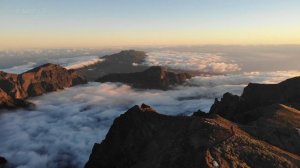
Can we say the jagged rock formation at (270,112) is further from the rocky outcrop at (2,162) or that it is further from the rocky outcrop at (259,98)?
the rocky outcrop at (2,162)

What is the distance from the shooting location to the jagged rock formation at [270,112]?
283 ft

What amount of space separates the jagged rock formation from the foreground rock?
616 centimetres

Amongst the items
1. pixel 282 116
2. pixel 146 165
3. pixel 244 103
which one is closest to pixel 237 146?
pixel 146 165

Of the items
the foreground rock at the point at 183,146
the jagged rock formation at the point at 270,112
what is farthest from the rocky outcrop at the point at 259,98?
the foreground rock at the point at 183,146

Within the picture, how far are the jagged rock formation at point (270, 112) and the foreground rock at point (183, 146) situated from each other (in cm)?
616

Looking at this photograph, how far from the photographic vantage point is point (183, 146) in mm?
78250

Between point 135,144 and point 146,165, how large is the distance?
20.4 m

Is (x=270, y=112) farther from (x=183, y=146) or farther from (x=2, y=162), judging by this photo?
(x=2, y=162)

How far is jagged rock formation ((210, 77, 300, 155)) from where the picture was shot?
86.3m

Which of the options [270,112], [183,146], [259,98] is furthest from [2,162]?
[183,146]

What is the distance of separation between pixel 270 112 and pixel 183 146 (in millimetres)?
39910

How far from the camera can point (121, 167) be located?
10175 centimetres

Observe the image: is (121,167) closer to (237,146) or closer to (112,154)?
(112,154)

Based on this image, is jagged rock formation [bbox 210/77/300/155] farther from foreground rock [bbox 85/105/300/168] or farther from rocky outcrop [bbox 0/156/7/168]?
rocky outcrop [bbox 0/156/7/168]
